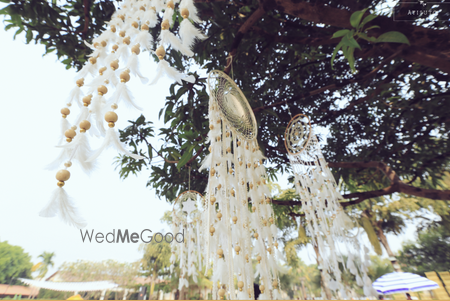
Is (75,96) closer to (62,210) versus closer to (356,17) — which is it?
(62,210)

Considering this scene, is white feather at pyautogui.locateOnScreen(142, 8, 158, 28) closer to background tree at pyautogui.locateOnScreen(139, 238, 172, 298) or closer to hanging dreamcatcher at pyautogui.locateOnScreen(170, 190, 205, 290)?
hanging dreamcatcher at pyautogui.locateOnScreen(170, 190, 205, 290)

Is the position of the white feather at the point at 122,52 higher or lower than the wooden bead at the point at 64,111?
higher

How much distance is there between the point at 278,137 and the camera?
280cm

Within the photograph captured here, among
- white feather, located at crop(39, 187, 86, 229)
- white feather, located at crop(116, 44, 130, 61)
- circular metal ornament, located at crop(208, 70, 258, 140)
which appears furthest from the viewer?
circular metal ornament, located at crop(208, 70, 258, 140)

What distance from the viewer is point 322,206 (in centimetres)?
214

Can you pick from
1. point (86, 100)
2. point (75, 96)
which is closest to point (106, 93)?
point (86, 100)

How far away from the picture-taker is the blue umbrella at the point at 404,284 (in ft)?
17.0

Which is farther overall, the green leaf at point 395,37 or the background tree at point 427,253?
the background tree at point 427,253

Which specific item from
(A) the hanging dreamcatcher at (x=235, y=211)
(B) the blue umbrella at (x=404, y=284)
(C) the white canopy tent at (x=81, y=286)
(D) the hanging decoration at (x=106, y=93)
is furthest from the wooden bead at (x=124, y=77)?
(C) the white canopy tent at (x=81, y=286)

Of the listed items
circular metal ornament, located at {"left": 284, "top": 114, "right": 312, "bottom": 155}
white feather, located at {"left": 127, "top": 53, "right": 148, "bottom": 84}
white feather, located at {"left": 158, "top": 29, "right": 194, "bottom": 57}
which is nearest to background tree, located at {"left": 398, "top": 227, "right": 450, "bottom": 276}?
circular metal ornament, located at {"left": 284, "top": 114, "right": 312, "bottom": 155}

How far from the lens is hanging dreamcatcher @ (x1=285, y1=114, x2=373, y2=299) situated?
1872mm

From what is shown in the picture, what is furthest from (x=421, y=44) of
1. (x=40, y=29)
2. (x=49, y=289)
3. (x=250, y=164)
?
(x=49, y=289)

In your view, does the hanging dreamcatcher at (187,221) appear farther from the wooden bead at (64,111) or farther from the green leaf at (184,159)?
the wooden bead at (64,111)

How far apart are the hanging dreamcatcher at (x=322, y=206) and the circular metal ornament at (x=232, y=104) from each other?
3.09 feet
